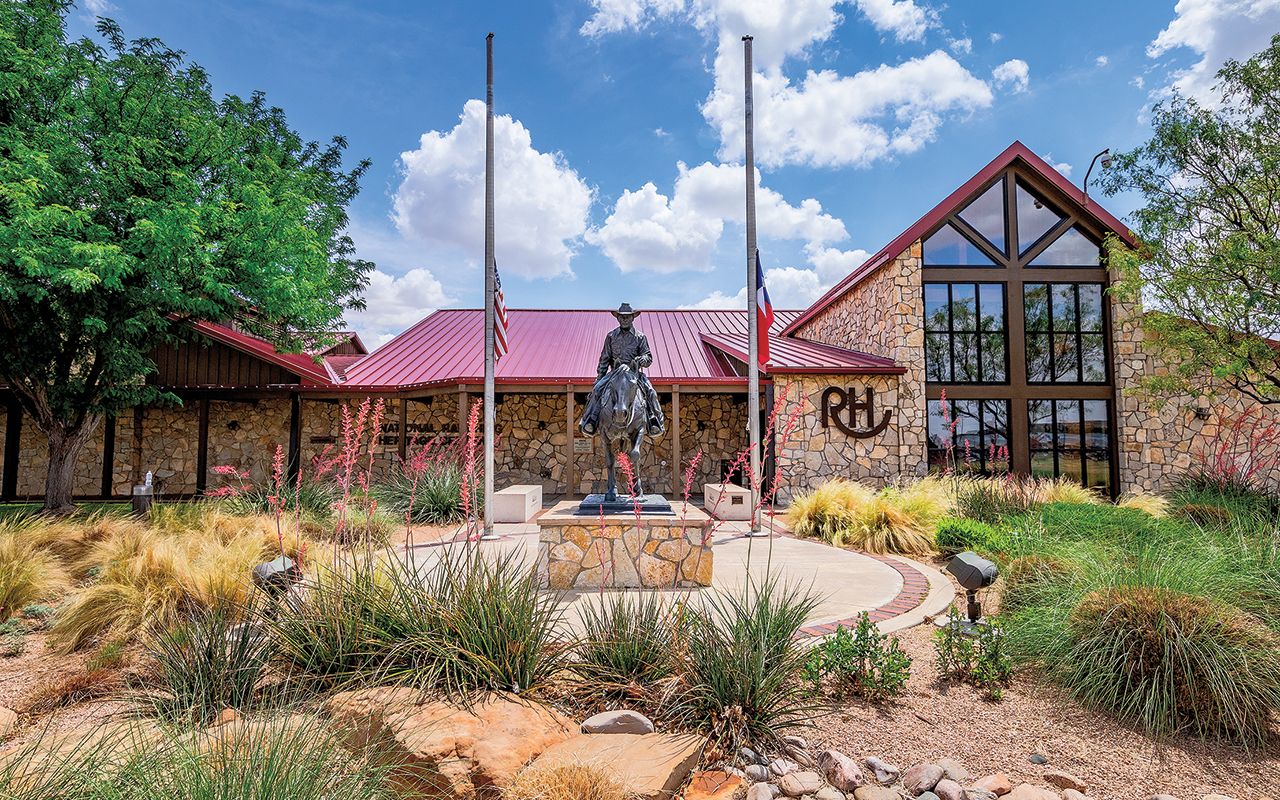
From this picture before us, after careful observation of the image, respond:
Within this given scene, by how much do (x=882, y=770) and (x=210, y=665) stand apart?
12.0ft

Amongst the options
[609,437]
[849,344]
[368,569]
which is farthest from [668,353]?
[368,569]

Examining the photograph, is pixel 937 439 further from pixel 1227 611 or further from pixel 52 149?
pixel 52 149

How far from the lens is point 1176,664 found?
11.2 feet

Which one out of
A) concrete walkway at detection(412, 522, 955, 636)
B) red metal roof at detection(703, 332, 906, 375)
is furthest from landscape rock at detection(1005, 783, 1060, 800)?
red metal roof at detection(703, 332, 906, 375)

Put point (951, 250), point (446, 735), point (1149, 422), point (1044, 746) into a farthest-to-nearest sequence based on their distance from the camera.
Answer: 1. point (951, 250)
2. point (1149, 422)
3. point (1044, 746)
4. point (446, 735)

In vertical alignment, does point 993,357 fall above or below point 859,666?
above

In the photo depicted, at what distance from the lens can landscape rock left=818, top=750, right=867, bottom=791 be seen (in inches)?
111

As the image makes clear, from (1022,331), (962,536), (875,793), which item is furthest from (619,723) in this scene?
(1022,331)

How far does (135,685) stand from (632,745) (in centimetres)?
335

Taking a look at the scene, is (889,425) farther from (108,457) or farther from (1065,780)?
(108,457)

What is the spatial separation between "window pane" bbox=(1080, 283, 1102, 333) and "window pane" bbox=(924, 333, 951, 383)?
3449 mm

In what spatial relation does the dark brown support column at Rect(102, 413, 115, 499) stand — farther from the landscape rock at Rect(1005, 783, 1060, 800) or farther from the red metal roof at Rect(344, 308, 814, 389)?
the landscape rock at Rect(1005, 783, 1060, 800)

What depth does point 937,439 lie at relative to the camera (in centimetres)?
1397

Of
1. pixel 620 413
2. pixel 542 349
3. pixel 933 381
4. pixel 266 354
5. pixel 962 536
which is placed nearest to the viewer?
pixel 620 413
